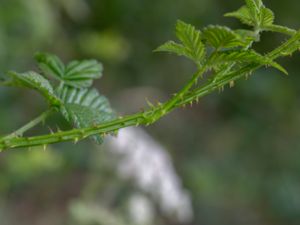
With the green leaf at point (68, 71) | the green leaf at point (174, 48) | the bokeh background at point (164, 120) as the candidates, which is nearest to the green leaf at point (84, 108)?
the green leaf at point (68, 71)

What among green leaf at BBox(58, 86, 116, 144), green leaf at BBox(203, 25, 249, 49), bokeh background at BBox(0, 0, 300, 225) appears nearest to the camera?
green leaf at BBox(203, 25, 249, 49)

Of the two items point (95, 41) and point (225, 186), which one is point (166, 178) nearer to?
point (95, 41)

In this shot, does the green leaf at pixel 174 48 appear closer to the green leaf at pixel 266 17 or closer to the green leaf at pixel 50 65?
the green leaf at pixel 266 17

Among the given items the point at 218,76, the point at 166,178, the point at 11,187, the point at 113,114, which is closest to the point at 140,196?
the point at 166,178

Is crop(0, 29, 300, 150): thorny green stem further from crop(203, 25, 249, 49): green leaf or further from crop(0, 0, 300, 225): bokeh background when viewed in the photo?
crop(0, 0, 300, 225): bokeh background

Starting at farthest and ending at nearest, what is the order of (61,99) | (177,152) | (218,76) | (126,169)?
1. (177,152)
2. (126,169)
3. (61,99)
4. (218,76)

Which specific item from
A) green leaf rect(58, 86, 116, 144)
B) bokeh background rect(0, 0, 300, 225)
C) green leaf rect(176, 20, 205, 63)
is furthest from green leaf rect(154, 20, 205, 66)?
bokeh background rect(0, 0, 300, 225)
